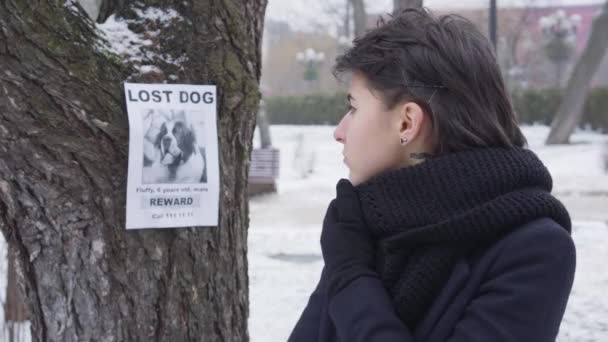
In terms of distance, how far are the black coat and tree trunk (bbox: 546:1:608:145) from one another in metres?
22.5

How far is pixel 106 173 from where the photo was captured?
78.5 inches

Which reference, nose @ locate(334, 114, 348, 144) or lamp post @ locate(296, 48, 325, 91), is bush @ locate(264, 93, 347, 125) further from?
nose @ locate(334, 114, 348, 144)

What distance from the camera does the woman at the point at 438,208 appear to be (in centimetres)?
123

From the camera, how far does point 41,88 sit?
1.87 m

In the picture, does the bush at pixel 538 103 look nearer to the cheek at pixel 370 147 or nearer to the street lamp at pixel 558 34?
the street lamp at pixel 558 34

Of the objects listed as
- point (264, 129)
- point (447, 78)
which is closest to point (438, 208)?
point (447, 78)

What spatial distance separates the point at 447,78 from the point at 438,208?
239 millimetres

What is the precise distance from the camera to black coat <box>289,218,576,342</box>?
1.21 m

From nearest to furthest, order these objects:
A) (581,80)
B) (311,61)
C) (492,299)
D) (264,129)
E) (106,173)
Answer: (492,299)
(106,173)
(264,129)
(581,80)
(311,61)

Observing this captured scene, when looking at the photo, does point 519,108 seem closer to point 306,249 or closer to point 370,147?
point 306,249

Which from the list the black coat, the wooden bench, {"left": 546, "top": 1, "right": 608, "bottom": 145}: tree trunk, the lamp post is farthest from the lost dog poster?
the lamp post

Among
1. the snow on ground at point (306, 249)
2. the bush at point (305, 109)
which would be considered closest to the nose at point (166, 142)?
the snow on ground at point (306, 249)

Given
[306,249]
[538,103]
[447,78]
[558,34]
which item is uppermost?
[558,34]

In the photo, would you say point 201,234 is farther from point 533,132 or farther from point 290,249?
point 533,132
